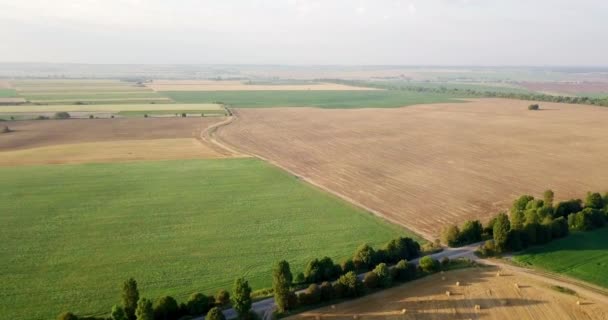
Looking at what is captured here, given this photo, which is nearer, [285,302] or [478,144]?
[285,302]

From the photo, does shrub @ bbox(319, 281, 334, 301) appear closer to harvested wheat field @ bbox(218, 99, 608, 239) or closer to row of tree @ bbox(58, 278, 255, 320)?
row of tree @ bbox(58, 278, 255, 320)

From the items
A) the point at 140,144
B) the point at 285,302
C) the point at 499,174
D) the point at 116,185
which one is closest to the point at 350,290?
the point at 285,302

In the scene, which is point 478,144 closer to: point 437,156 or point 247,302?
point 437,156

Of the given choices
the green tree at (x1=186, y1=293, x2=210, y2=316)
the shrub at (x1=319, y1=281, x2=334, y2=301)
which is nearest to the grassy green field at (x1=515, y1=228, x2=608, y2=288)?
the shrub at (x1=319, y1=281, x2=334, y2=301)

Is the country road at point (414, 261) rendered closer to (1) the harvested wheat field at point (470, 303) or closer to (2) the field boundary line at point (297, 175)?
(1) the harvested wheat field at point (470, 303)

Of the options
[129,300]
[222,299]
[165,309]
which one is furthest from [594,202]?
[129,300]
